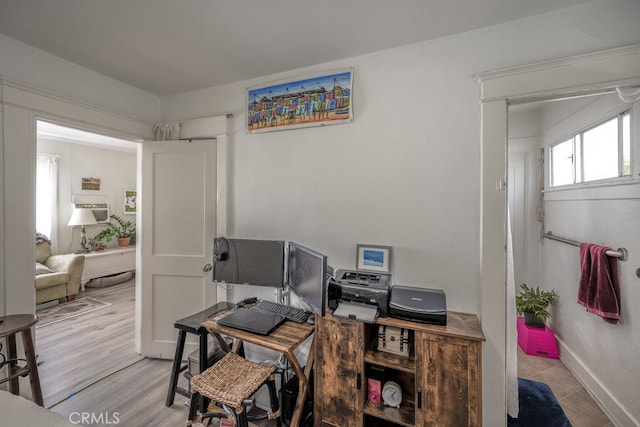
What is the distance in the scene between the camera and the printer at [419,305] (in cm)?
143

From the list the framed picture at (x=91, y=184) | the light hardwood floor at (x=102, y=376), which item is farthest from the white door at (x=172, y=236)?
the framed picture at (x=91, y=184)

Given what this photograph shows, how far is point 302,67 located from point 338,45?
15.3 inches

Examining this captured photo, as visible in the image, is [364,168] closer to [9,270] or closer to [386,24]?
[386,24]

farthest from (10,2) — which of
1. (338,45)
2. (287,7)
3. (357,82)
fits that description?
(357,82)

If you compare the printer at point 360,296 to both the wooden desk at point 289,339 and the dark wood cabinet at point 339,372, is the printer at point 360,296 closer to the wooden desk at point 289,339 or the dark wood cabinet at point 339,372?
the dark wood cabinet at point 339,372

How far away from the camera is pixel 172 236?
8.08 ft

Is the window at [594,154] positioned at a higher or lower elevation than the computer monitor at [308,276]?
higher

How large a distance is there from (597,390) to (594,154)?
1721 millimetres

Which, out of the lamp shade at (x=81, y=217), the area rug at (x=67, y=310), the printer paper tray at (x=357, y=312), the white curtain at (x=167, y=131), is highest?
the white curtain at (x=167, y=131)

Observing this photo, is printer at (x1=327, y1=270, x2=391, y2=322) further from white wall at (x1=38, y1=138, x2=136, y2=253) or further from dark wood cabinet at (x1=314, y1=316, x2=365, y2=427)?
white wall at (x1=38, y1=138, x2=136, y2=253)

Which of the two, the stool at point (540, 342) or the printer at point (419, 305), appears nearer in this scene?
the printer at point (419, 305)

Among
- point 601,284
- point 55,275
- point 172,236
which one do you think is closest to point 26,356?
point 172,236

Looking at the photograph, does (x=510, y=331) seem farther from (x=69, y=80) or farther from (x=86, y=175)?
(x=86, y=175)

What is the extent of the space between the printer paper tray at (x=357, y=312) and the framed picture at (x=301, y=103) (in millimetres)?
1270
